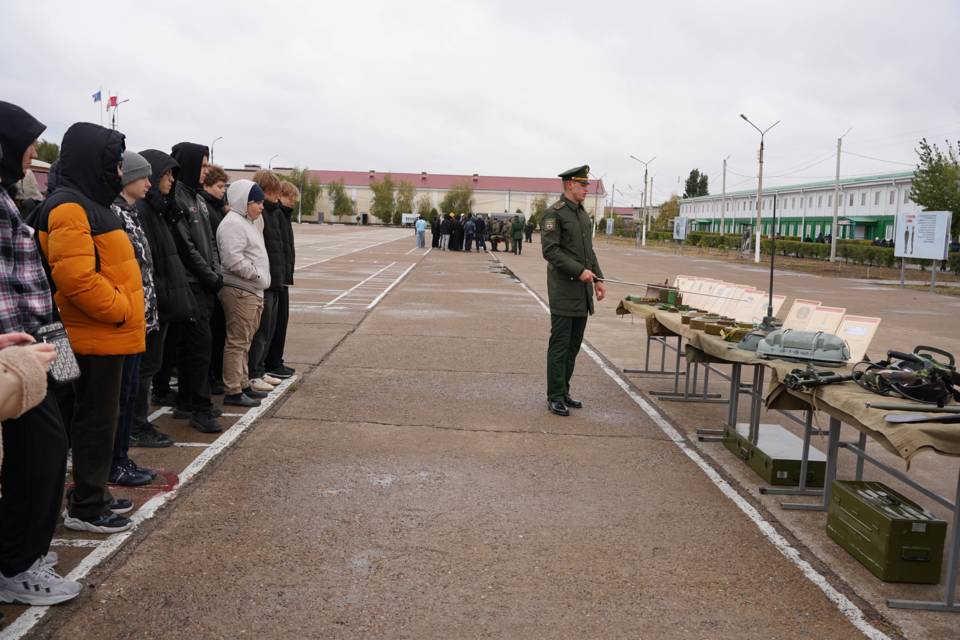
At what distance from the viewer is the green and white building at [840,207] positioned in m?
66.5

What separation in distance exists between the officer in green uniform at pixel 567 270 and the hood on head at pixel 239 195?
8.19ft

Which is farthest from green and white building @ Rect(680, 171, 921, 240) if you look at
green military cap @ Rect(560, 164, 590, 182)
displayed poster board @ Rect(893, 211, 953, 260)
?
green military cap @ Rect(560, 164, 590, 182)

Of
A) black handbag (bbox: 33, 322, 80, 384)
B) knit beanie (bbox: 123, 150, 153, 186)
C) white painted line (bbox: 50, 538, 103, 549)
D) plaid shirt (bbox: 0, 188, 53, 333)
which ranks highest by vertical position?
knit beanie (bbox: 123, 150, 153, 186)

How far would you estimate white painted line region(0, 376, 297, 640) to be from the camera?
329 cm

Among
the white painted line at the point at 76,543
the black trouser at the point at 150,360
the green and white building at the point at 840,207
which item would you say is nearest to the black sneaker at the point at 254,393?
the black trouser at the point at 150,360

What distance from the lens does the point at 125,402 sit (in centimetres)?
475

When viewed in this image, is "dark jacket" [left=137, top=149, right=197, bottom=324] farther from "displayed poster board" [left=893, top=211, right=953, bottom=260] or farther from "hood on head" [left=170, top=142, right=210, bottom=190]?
"displayed poster board" [left=893, top=211, right=953, bottom=260]

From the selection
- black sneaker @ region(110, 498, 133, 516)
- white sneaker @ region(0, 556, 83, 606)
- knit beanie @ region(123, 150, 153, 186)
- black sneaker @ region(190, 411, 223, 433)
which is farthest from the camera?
black sneaker @ region(190, 411, 223, 433)

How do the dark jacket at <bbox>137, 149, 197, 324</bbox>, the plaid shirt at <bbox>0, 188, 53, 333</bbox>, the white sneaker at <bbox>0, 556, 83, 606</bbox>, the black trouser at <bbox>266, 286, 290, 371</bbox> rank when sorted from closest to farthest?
the plaid shirt at <bbox>0, 188, 53, 333</bbox> < the white sneaker at <bbox>0, 556, 83, 606</bbox> < the dark jacket at <bbox>137, 149, 197, 324</bbox> < the black trouser at <bbox>266, 286, 290, 371</bbox>

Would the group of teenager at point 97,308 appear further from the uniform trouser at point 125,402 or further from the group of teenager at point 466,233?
the group of teenager at point 466,233

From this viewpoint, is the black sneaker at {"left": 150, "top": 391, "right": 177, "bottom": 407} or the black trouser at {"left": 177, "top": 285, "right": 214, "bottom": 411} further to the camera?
the black sneaker at {"left": 150, "top": 391, "right": 177, "bottom": 407}

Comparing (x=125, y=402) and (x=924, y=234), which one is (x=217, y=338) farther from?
(x=924, y=234)

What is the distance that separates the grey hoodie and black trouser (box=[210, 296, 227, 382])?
0.31 meters

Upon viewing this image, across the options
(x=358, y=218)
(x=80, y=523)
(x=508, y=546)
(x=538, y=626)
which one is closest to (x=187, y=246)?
(x=80, y=523)
